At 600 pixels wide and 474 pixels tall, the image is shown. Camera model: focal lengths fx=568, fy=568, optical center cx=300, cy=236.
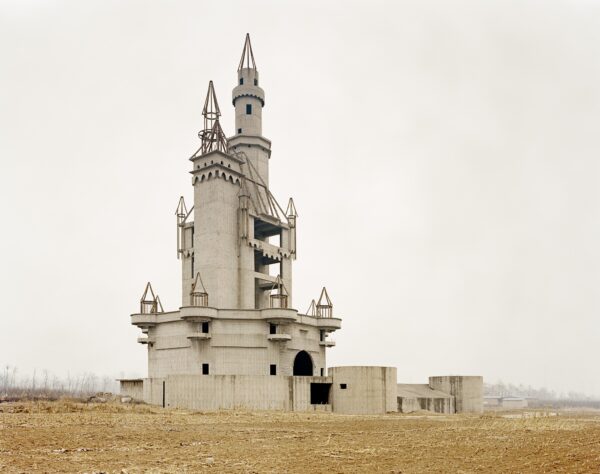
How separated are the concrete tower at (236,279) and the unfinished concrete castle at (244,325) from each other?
12cm

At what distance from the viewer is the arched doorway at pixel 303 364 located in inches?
2630

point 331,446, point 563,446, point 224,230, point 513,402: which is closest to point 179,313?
A: point 224,230

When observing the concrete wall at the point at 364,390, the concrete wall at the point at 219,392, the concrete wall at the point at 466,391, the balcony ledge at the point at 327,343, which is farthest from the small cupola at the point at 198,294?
the concrete wall at the point at 466,391

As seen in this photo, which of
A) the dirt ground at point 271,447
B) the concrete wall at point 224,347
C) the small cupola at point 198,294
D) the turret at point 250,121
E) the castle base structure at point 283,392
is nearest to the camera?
the dirt ground at point 271,447

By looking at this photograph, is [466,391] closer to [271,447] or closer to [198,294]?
[198,294]

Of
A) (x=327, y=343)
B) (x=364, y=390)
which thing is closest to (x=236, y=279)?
(x=327, y=343)

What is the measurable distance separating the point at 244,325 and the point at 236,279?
8305 mm

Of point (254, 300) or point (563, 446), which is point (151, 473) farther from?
point (254, 300)

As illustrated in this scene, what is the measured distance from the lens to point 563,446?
24.5 m

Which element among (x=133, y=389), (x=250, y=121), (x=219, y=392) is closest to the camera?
(x=219, y=392)

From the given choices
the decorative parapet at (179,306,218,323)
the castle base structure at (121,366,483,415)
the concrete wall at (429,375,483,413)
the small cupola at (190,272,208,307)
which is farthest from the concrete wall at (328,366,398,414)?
the concrete wall at (429,375,483,413)

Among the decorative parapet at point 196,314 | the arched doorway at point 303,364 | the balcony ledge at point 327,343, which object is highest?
the decorative parapet at point 196,314

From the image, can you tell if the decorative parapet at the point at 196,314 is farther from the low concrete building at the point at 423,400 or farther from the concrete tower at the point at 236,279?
the low concrete building at the point at 423,400

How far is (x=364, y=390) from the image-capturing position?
185 feet
